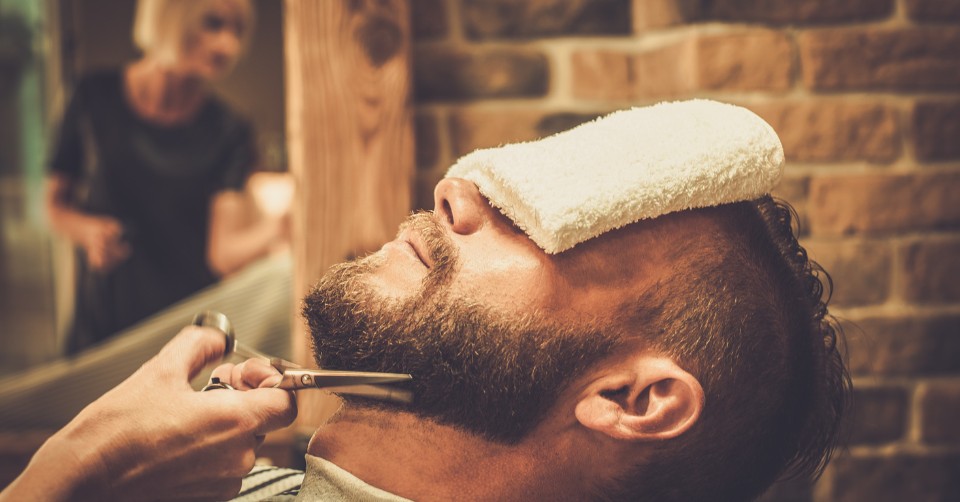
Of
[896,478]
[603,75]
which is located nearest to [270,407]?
[603,75]

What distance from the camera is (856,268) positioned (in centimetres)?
143

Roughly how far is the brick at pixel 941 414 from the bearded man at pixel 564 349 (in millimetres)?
654

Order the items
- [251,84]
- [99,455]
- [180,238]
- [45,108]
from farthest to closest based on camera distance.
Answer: [45,108] → [251,84] → [180,238] → [99,455]

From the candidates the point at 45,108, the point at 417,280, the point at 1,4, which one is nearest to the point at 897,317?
the point at 417,280

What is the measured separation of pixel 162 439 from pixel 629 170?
55 cm

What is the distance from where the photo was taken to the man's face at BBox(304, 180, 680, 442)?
912 millimetres

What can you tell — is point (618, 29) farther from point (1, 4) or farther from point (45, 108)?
point (1, 4)

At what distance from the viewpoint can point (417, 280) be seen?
0.96m

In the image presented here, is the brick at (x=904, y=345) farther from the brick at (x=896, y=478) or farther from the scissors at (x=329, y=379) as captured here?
the scissors at (x=329, y=379)

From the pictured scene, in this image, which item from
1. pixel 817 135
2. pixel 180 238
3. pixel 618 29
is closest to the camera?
pixel 817 135

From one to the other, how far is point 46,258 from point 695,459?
4143mm

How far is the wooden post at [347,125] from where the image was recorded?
4.67 feet

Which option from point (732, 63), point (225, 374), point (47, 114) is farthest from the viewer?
point (47, 114)

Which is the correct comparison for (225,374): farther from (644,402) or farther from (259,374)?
(644,402)
